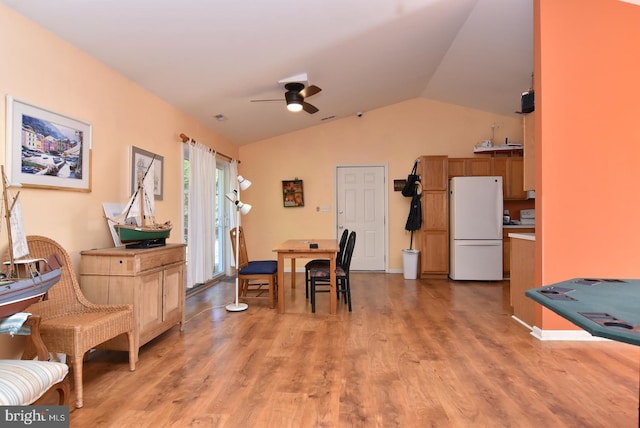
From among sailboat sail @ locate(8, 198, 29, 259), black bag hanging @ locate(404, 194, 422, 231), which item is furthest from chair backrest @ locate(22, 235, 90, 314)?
black bag hanging @ locate(404, 194, 422, 231)

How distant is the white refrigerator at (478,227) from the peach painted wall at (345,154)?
3.13 feet

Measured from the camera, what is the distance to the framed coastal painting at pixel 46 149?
2164 millimetres

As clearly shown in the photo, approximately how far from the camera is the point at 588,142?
10.1ft

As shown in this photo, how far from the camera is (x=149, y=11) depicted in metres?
2.39

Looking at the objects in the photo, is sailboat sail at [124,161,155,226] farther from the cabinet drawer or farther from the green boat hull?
the cabinet drawer

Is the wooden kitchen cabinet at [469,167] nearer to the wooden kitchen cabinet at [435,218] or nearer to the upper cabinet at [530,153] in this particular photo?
the wooden kitchen cabinet at [435,218]

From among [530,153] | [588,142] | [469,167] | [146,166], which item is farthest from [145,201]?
[469,167]

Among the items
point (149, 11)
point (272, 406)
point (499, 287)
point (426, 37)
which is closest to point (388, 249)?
point (499, 287)

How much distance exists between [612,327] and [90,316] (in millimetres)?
2703

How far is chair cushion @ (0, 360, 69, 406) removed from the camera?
1.46 metres

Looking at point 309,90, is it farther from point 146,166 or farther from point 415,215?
point 415,215

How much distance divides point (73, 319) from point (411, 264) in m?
4.84

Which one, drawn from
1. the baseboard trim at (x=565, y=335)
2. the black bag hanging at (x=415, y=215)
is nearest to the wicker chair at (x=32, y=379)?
the baseboard trim at (x=565, y=335)

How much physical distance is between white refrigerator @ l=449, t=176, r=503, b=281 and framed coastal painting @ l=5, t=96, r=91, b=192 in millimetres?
5062
